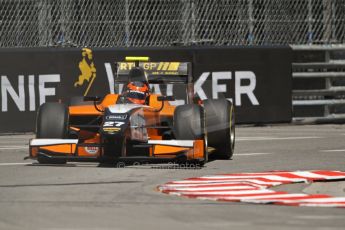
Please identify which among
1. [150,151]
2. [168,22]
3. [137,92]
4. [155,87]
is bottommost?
[150,151]

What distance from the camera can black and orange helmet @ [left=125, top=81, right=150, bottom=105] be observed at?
12133 mm

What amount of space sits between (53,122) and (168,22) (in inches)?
247

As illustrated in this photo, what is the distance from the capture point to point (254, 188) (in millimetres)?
9109

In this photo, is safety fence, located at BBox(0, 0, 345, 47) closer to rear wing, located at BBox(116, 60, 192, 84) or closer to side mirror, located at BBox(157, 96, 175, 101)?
rear wing, located at BBox(116, 60, 192, 84)

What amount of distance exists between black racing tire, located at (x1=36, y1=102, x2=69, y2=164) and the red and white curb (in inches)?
87.4

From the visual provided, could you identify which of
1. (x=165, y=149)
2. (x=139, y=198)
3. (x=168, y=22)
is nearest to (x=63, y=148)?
(x=165, y=149)

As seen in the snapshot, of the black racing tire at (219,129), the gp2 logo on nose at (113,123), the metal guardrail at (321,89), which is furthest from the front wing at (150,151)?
the metal guardrail at (321,89)

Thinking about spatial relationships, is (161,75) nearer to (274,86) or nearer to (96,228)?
(274,86)

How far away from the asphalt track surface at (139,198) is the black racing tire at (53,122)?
39 cm

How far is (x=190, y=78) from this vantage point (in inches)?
512

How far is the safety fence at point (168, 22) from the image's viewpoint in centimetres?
1659

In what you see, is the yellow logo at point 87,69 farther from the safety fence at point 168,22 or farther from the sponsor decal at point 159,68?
the sponsor decal at point 159,68

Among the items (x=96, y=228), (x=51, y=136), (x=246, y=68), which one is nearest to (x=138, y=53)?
(x=246, y=68)

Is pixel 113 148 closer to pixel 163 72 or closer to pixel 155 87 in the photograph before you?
pixel 163 72
